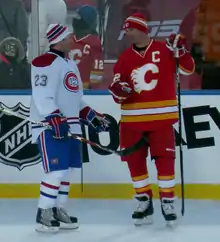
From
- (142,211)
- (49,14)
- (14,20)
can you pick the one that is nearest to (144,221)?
(142,211)

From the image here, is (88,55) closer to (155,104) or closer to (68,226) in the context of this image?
(155,104)

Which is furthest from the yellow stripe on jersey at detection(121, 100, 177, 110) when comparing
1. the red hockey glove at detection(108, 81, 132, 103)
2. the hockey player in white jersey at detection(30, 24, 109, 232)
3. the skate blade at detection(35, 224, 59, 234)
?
the skate blade at detection(35, 224, 59, 234)

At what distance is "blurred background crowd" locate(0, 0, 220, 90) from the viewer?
244 inches

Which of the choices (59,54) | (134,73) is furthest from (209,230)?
(59,54)

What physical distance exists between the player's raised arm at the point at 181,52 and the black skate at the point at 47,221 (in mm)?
1163

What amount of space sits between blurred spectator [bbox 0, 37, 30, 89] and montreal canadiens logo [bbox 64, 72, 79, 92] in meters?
1.47

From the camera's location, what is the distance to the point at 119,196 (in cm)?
591

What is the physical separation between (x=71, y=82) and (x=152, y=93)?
0.50 m

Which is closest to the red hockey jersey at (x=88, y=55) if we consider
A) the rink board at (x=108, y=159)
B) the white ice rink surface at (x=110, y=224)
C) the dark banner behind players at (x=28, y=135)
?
the rink board at (x=108, y=159)

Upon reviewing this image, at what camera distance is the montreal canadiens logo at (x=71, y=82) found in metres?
4.73

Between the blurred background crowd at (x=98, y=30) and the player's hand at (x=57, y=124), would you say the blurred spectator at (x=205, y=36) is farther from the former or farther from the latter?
the player's hand at (x=57, y=124)

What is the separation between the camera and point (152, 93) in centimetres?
489

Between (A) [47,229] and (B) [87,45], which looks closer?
(A) [47,229]

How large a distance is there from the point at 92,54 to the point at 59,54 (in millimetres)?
1463
